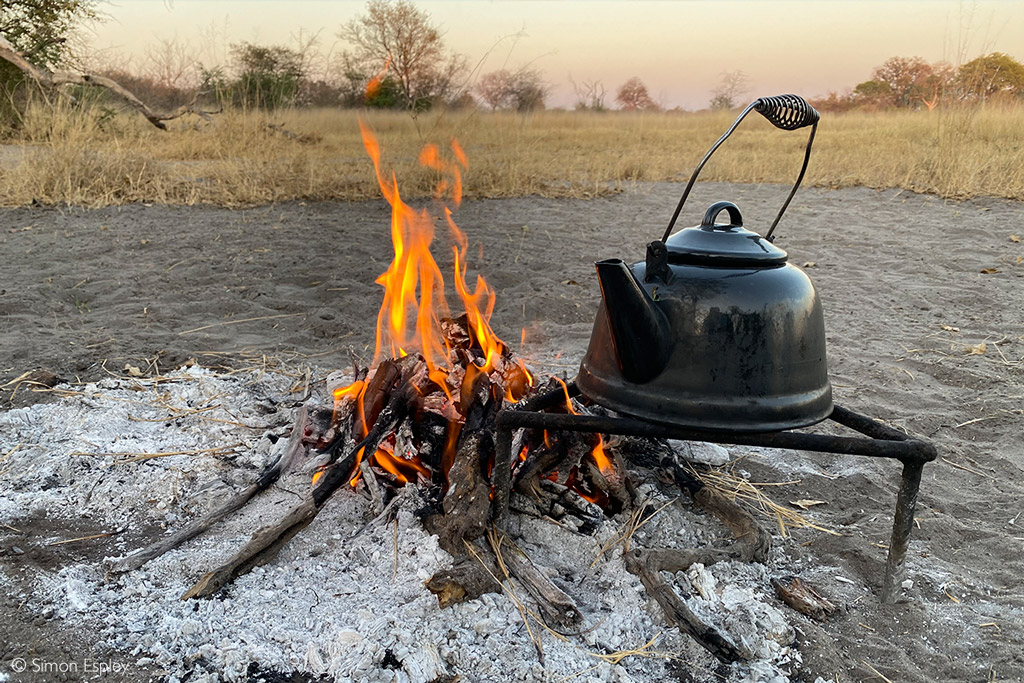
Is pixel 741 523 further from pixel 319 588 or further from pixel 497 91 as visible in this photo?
pixel 497 91

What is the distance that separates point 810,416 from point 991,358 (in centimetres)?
284

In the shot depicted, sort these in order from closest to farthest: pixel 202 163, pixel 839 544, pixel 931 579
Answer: pixel 931 579
pixel 839 544
pixel 202 163

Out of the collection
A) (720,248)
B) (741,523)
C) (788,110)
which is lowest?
(741,523)

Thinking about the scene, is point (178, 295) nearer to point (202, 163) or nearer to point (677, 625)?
point (677, 625)

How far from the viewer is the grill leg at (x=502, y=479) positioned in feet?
6.63

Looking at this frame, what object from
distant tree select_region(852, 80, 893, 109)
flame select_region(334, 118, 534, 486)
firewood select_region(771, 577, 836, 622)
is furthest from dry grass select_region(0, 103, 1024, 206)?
distant tree select_region(852, 80, 893, 109)

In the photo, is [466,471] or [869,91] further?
[869,91]

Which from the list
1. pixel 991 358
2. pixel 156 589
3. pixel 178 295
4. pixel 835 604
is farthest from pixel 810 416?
pixel 178 295

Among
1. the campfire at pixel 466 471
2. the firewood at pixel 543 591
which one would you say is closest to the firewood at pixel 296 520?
the campfire at pixel 466 471

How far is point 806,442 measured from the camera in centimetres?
173

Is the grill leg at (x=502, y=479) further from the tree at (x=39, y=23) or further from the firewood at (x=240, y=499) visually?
the tree at (x=39, y=23)

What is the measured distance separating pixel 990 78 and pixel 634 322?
10.7 metres

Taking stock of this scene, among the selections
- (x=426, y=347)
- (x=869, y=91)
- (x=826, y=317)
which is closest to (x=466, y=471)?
(x=426, y=347)

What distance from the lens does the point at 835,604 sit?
193cm
